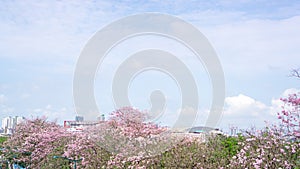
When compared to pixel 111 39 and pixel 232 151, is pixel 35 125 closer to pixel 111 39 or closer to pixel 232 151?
pixel 111 39

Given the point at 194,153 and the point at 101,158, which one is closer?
the point at 194,153

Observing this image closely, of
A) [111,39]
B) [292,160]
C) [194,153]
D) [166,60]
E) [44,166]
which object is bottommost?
[292,160]

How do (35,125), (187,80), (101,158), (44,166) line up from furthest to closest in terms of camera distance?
(35,125), (44,166), (101,158), (187,80)

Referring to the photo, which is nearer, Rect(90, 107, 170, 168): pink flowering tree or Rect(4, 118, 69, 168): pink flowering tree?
Rect(90, 107, 170, 168): pink flowering tree

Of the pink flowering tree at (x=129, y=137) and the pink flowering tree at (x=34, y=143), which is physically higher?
the pink flowering tree at (x=34, y=143)

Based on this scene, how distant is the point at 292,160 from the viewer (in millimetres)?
5449

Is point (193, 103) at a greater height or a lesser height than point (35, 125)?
lesser

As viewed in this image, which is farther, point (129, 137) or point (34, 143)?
point (34, 143)

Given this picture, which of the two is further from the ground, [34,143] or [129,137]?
[34,143]

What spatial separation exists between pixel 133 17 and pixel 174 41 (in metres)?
0.99

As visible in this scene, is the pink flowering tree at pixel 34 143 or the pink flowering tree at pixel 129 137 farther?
the pink flowering tree at pixel 34 143

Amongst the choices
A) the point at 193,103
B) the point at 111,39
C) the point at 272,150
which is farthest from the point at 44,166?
the point at 272,150

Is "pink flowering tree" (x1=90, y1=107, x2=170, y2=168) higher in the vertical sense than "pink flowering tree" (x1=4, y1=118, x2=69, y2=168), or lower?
lower


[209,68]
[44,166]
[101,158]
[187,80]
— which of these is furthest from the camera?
[44,166]
